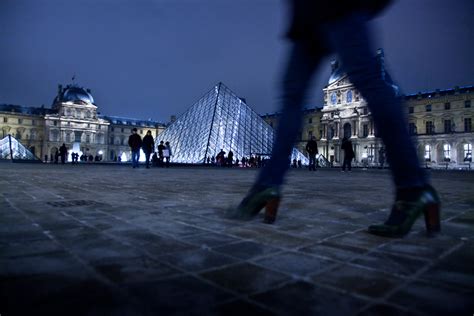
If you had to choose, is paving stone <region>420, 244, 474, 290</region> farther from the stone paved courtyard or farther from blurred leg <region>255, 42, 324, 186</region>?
blurred leg <region>255, 42, 324, 186</region>

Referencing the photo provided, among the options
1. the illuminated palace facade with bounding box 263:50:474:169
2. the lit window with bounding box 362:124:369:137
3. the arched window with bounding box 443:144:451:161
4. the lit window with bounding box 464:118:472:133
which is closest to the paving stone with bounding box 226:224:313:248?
the illuminated palace facade with bounding box 263:50:474:169

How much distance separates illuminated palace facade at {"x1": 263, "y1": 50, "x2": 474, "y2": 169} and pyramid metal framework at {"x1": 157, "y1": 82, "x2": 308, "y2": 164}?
16.1 meters

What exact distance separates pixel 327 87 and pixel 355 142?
943 centimetres

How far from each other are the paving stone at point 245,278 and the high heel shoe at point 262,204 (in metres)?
0.66

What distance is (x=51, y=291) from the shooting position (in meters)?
0.71

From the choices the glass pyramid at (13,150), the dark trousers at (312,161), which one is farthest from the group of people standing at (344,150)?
the glass pyramid at (13,150)

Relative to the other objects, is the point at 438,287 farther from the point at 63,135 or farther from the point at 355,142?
the point at 63,135

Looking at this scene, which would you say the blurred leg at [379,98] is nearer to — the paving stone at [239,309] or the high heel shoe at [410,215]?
Result: the high heel shoe at [410,215]

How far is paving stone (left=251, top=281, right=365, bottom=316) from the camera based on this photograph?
65 cm

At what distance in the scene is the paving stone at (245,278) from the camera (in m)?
0.76

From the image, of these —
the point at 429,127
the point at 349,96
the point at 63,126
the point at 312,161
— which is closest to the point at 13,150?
the point at 312,161

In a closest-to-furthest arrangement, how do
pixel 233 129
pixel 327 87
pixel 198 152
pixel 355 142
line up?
pixel 198 152
pixel 233 129
pixel 355 142
pixel 327 87

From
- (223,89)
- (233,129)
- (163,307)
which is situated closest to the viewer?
(163,307)

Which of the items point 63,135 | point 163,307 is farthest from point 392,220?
point 63,135
